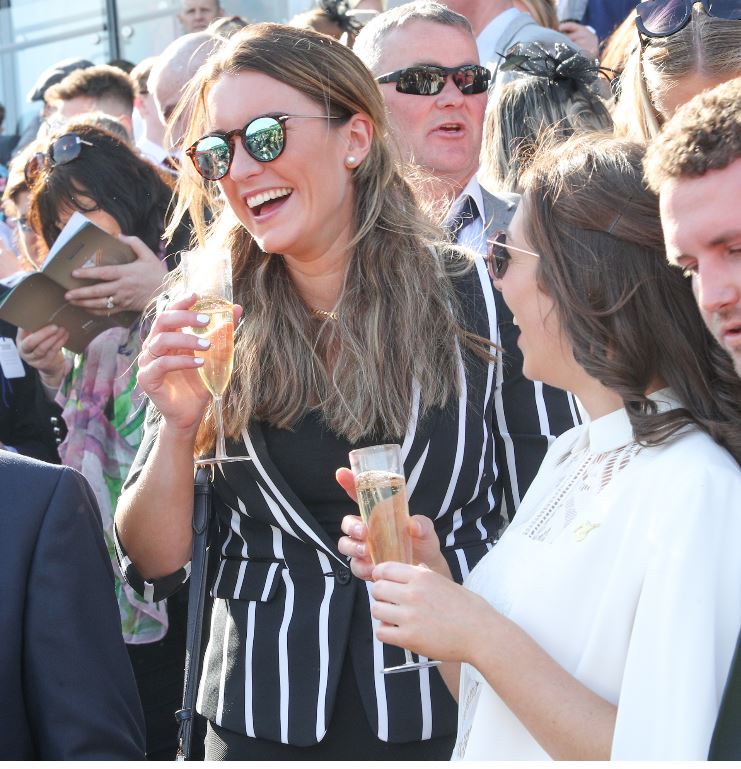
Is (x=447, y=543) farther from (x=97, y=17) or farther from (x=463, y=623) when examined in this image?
(x=97, y=17)

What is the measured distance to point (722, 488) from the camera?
1.88 meters

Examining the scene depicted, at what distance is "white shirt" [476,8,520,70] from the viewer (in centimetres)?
549

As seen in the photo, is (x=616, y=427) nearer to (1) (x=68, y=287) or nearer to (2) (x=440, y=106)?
(2) (x=440, y=106)

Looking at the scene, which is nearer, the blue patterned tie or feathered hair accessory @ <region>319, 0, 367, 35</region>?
the blue patterned tie

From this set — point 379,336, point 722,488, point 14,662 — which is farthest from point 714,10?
point 14,662

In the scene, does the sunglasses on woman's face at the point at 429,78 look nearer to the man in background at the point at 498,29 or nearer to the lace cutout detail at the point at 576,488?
the man in background at the point at 498,29

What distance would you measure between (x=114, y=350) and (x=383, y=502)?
91.9 inches

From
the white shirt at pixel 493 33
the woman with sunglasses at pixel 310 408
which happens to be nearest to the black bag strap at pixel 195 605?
the woman with sunglasses at pixel 310 408

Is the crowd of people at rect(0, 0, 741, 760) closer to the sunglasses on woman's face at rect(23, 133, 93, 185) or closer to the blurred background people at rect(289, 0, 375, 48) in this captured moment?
the sunglasses on woman's face at rect(23, 133, 93, 185)

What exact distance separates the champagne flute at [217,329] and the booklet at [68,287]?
1378 millimetres

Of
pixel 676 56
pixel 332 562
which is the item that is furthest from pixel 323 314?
pixel 676 56

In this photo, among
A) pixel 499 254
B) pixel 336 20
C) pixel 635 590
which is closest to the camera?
pixel 635 590

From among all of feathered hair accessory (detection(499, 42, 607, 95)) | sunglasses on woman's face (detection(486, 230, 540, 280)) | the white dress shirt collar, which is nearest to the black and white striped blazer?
sunglasses on woman's face (detection(486, 230, 540, 280))

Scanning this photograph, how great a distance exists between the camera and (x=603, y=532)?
1.97 meters
